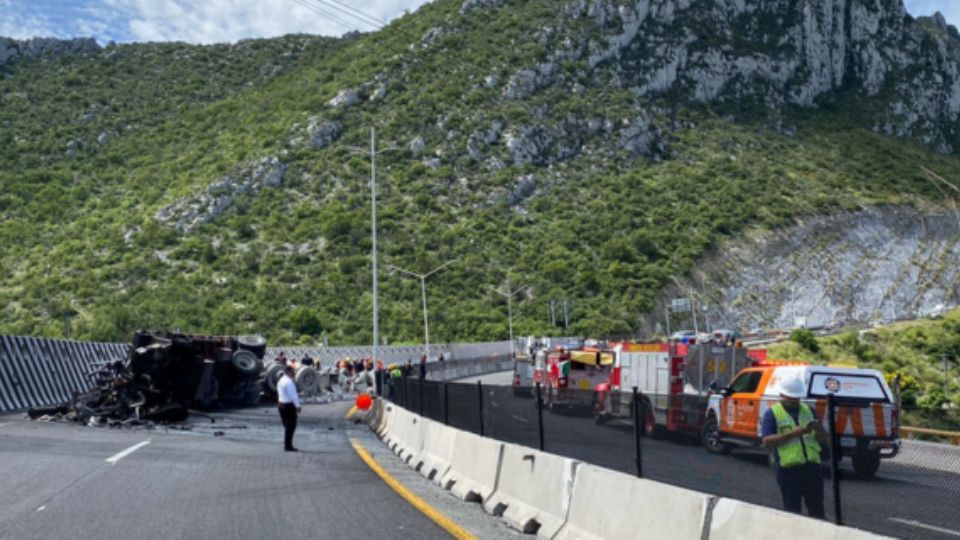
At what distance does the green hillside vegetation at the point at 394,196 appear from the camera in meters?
74.5

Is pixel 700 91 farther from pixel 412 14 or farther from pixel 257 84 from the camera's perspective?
pixel 257 84

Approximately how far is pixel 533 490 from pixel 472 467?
104 inches

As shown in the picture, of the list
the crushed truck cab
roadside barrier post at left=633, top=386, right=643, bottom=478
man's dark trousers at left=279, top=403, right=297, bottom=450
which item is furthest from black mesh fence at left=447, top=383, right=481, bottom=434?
roadside barrier post at left=633, top=386, right=643, bottom=478

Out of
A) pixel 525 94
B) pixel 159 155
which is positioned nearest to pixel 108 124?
pixel 159 155

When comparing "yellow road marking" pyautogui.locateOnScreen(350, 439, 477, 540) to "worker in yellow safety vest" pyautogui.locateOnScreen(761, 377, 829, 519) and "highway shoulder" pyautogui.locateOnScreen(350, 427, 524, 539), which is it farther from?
"worker in yellow safety vest" pyautogui.locateOnScreen(761, 377, 829, 519)

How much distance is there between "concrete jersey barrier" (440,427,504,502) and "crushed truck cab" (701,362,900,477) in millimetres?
2882

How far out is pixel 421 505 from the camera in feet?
40.7

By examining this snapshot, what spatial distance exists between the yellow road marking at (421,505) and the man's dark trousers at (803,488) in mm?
3622

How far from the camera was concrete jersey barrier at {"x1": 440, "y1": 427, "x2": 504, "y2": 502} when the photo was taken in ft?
41.6

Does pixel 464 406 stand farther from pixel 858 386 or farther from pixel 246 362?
pixel 246 362

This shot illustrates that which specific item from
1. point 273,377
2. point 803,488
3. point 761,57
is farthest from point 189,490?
point 761,57

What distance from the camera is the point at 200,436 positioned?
22.7 meters

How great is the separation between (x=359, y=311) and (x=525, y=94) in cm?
3639

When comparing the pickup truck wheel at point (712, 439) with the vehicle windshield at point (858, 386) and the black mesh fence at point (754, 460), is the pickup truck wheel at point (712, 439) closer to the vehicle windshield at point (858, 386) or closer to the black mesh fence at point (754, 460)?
the black mesh fence at point (754, 460)
